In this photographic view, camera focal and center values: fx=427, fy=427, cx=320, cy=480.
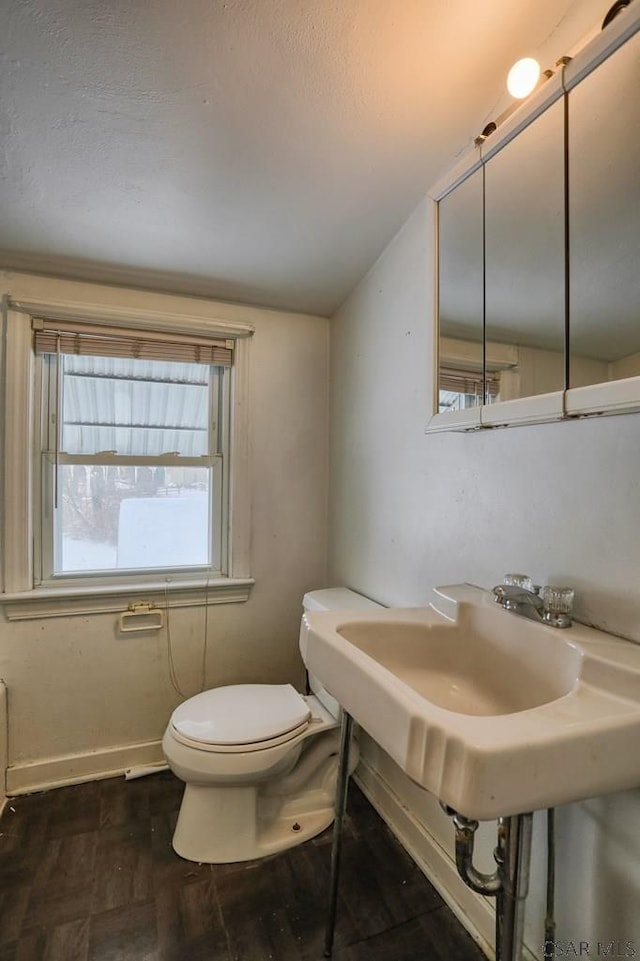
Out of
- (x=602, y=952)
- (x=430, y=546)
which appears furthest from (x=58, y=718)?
(x=602, y=952)

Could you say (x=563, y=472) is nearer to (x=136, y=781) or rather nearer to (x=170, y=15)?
(x=170, y=15)

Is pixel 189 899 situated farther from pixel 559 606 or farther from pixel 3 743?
pixel 559 606

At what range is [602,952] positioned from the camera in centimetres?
81

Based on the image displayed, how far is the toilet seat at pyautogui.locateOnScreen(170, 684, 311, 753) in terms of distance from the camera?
127cm

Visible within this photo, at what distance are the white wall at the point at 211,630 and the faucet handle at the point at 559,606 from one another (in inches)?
49.4

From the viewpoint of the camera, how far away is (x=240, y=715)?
1.38m

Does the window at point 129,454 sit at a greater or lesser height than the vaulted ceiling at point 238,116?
lesser

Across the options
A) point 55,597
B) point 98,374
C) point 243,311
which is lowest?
point 55,597

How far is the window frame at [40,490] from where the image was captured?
1564 millimetres

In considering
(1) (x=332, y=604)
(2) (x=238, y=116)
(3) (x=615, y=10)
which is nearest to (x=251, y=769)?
(1) (x=332, y=604)

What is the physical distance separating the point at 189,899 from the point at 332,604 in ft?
3.00

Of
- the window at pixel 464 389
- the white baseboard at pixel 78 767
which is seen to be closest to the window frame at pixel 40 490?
the white baseboard at pixel 78 767

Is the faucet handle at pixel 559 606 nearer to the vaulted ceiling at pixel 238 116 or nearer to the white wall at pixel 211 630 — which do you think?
the vaulted ceiling at pixel 238 116

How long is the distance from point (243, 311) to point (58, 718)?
5.94 ft
